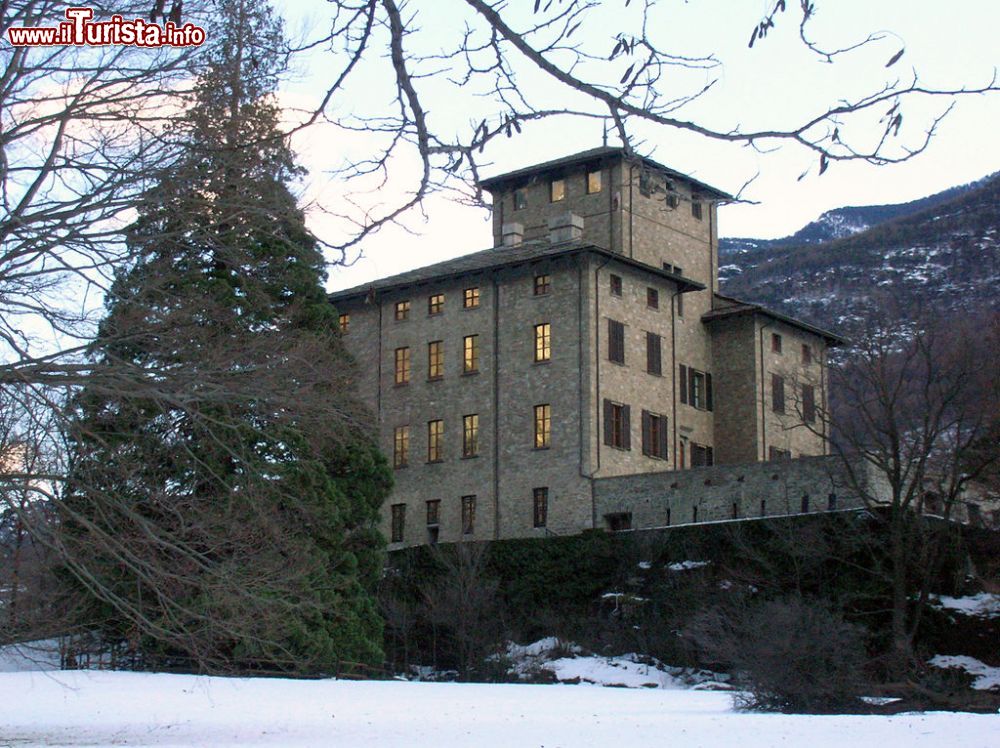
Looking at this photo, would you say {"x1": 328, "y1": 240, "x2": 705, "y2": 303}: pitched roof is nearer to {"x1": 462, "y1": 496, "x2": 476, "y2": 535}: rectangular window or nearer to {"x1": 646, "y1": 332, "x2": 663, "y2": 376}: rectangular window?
{"x1": 646, "y1": 332, "x2": 663, "y2": 376}: rectangular window

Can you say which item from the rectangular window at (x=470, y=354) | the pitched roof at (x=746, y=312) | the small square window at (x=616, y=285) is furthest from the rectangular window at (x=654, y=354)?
the rectangular window at (x=470, y=354)

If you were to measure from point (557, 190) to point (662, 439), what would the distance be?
400 inches

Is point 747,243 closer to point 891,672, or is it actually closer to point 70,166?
point 891,672

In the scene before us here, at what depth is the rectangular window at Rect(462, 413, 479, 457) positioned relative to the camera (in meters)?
45.9

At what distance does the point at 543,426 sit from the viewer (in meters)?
44.7

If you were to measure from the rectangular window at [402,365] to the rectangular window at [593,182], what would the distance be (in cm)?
845

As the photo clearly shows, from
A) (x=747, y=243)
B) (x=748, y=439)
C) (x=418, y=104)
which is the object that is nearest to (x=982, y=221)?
(x=747, y=243)

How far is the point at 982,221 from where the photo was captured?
133m

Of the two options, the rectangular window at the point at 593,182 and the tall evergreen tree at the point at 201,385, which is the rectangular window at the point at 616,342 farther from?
the tall evergreen tree at the point at 201,385

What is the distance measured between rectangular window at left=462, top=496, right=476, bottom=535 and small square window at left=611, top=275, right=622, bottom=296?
8.07 m

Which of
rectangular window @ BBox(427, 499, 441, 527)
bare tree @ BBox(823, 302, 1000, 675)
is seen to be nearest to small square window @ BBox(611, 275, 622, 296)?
bare tree @ BBox(823, 302, 1000, 675)

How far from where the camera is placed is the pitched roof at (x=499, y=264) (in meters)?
45.2

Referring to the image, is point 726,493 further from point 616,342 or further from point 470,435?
point 470,435

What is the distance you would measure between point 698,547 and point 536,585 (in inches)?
200
